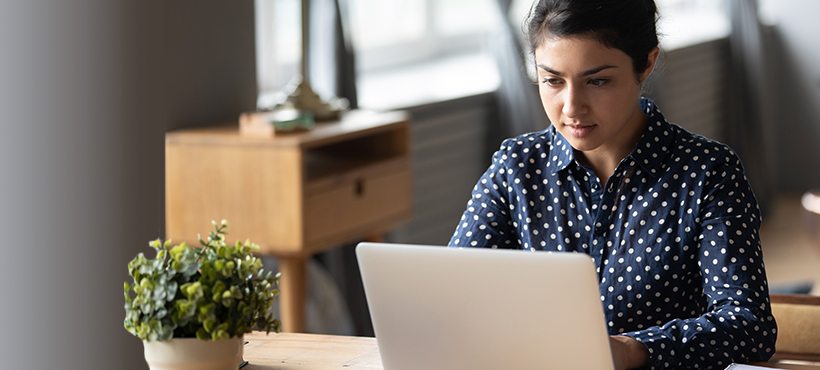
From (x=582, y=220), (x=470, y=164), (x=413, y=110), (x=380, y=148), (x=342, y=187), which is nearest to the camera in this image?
(x=582, y=220)

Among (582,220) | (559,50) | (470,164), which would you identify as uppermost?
(559,50)

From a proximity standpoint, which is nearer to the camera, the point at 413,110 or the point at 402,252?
the point at 402,252

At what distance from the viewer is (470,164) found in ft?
13.7

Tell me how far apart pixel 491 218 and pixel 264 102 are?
1.90m

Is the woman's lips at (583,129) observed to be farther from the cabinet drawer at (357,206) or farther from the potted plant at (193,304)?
the cabinet drawer at (357,206)

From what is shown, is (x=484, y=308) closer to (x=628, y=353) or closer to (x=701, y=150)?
(x=628, y=353)

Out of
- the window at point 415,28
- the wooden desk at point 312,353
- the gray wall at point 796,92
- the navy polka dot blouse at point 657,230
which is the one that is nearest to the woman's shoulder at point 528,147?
the navy polka dot blouse at point 657,230

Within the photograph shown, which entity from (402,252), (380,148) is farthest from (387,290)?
(380,148)

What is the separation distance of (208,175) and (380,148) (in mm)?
625

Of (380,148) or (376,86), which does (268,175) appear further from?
(376,86)

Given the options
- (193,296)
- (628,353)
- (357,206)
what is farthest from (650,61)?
(357,206)

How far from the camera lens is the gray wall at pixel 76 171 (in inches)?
51.0

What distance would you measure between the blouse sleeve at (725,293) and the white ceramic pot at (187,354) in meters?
0.52

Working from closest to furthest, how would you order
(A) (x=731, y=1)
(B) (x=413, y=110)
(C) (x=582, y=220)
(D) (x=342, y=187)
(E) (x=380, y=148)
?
(C) (x=582, y=220) < (D) (x=342, y=187) < (E) (x=380, y=148) < (B) (x=413, y=110) < (A) (x=731, y=1)
